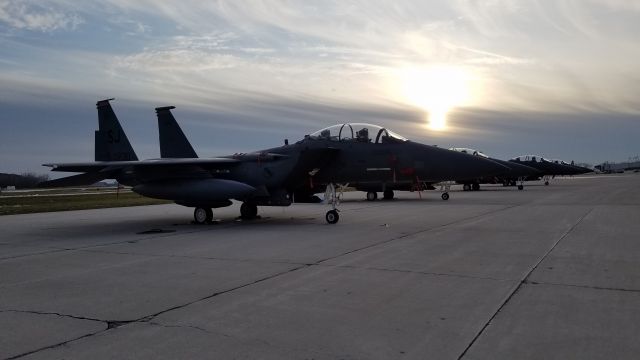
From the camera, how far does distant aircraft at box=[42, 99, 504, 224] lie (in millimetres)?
11862

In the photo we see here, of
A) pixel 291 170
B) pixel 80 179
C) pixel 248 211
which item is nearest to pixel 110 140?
pixel 80 179

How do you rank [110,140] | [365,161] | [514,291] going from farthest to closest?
[110,140] < [365,161] < [514,291]

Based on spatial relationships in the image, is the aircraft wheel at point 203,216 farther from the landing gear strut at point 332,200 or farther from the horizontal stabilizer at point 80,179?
the landing gear strut at point 332,200

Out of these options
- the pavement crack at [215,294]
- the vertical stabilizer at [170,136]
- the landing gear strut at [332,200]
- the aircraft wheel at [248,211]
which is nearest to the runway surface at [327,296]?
the pavement crack at [215,294]

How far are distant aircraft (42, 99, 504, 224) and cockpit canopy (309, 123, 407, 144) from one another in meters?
0.02

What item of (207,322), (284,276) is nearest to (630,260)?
(284,276)

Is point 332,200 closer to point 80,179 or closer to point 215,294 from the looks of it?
point 80,179

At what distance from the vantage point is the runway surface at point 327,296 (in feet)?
12.1

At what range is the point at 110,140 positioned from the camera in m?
16.5

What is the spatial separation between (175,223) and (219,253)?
6.29 m

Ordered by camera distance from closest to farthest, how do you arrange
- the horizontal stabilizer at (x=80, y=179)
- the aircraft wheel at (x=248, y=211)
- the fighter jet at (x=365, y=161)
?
the fighter jet at (x=365, y=161) < the horizontal stabilizer at (x=80, y=179) < the aircraft wheel at (x=248, y=211)

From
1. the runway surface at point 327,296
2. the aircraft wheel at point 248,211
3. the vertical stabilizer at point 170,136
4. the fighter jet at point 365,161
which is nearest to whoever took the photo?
the runway surface at point 327,296

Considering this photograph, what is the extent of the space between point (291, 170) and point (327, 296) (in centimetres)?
788

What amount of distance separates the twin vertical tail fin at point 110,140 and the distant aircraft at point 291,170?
229 cm
